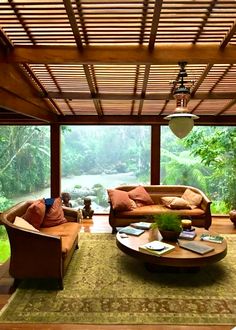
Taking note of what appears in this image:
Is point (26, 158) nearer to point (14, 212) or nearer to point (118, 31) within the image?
point (14, 212)

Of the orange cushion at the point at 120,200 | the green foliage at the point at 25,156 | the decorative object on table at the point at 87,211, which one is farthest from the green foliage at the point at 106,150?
the orange cushion at the point at 120,200

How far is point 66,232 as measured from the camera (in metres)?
3.77

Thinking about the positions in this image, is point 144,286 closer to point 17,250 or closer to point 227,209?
point 17,250

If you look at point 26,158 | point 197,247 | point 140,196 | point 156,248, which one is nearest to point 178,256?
point 156,248

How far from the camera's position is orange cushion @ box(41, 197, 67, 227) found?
13.2 ft

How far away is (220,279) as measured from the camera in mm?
3367

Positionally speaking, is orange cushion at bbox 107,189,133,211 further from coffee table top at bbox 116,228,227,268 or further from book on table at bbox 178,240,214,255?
book on table at bbox 178,240,214,255

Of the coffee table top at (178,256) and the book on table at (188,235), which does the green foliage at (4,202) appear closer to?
the coffee table top at (178,256)

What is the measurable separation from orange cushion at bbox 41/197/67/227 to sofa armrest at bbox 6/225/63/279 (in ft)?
3.02

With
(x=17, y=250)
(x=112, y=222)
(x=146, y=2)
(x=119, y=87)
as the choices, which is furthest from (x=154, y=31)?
(x=112, y=222)

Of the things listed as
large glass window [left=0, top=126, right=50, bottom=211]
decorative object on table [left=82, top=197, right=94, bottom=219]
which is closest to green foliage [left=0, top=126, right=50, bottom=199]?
large glass window [left=0, top=126, right=50, bottom=211]

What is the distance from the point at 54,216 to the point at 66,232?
0.43 m

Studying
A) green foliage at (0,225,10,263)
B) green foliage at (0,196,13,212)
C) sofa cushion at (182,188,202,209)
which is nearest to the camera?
green foliage at (0,225,10,263)

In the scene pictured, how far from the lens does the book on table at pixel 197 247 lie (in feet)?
10.7
